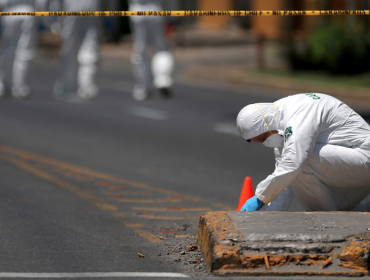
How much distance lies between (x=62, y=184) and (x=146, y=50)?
7.13m

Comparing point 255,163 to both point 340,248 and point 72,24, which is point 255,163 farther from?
point 72,24

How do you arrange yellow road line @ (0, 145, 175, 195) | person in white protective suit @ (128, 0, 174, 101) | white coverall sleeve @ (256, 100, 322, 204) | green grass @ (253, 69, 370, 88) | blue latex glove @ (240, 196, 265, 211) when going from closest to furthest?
1. white coverall sleeve @ (256, 100, 322, 204)
2. blue latex glove @ (240, 196, 265, 211)
3. yellow road line @ (0, 145, 175, 195)
4. person in white protective suit @ (128, 0, 174, 101)
5. green grass @ (253, 69, 370, 88)

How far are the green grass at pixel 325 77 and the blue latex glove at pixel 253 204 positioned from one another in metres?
10.9

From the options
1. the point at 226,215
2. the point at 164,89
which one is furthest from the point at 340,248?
the point at 164,89

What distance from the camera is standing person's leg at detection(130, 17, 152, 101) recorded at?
567 inches

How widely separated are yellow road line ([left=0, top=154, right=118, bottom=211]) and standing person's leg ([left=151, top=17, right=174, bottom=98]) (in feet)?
17.6

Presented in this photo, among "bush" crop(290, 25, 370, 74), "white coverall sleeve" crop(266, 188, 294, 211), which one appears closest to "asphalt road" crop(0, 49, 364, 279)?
"white coverall sleeve" crop(266, 188, 294, 211)

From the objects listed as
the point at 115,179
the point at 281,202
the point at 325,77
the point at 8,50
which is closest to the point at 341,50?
the point at 325,77

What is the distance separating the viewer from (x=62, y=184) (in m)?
7.72

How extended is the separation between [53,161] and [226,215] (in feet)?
13.6

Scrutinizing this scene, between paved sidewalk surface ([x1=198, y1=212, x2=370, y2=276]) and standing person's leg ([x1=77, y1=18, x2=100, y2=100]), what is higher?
standing person's leg ([x1=77, y1=18, x2=100, y2=100])

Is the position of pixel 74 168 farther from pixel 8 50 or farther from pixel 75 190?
pixel 8 50

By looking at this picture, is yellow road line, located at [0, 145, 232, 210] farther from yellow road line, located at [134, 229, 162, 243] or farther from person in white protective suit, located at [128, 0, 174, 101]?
person in white protective suit, located at [128, 0, 174, 101]

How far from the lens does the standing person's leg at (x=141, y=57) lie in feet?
47.3
